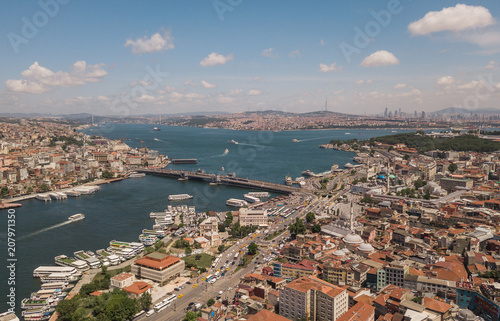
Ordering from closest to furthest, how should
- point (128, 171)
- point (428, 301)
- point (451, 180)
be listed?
point (428, 301) < point (451, 180) < point (128, 171)

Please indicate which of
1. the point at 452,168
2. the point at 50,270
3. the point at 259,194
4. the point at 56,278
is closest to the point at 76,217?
the point at 50,270

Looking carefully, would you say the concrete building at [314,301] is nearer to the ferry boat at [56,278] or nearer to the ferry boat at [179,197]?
the ferry boat at [56,278]

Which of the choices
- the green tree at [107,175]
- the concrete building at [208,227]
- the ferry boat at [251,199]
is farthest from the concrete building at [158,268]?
the green tree at [107,175]

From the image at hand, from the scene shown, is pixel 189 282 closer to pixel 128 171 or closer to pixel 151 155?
pixel 128 171

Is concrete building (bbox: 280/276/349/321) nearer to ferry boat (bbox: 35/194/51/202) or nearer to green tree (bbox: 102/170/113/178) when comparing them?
ferry boat (bbox: 35/194/51/202)

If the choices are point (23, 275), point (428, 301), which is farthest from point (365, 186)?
point (23, 275)

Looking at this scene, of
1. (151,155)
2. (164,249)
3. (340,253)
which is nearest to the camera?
(340,253)

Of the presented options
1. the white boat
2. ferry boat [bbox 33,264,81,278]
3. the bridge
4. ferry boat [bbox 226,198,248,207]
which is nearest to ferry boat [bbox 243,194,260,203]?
ferry boat [bbox 226,198,248,207]
